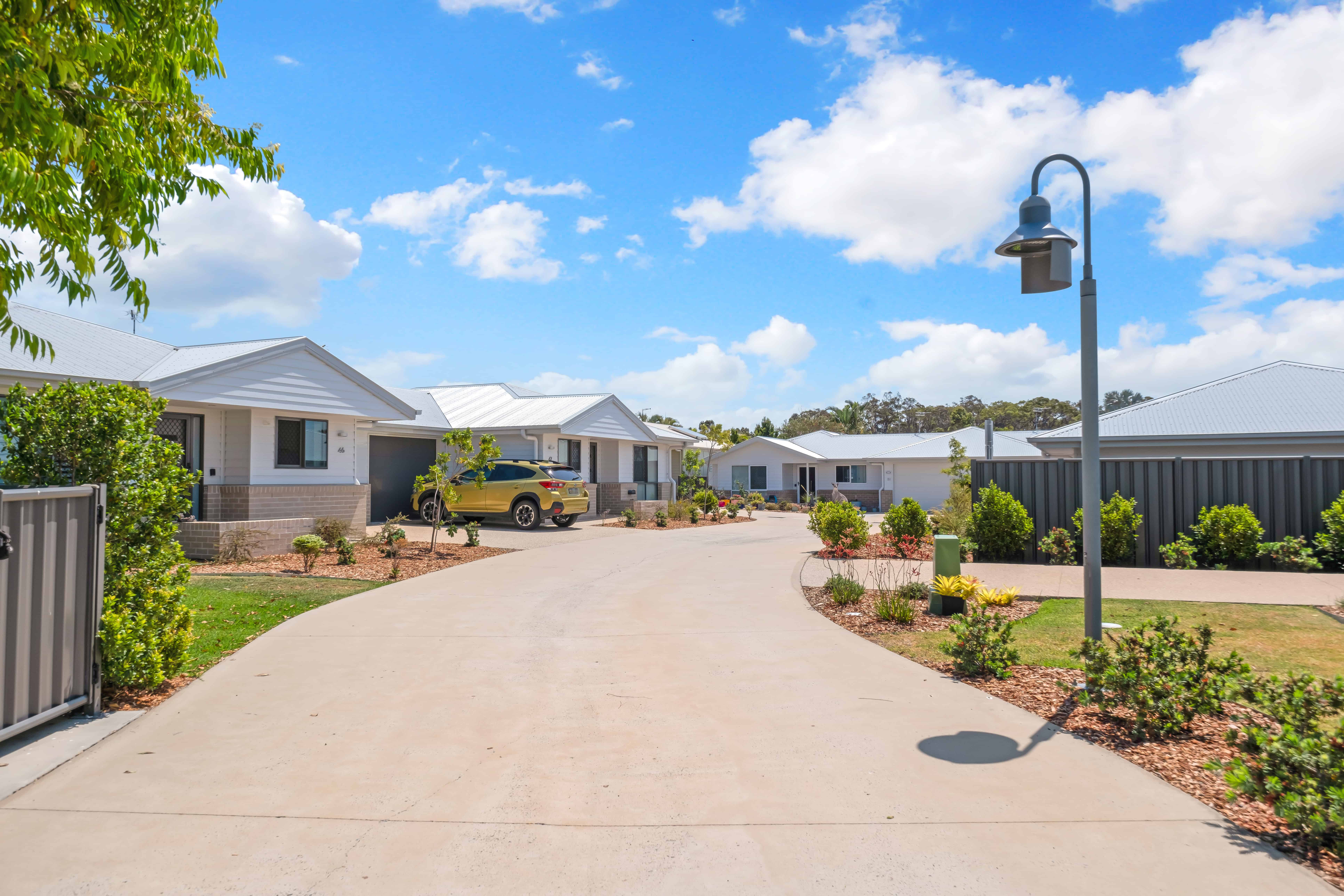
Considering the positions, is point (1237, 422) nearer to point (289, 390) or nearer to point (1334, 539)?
point (1334, 539)

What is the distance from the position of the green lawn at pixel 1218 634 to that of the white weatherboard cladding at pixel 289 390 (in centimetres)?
1224

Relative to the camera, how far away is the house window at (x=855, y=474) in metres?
42.6

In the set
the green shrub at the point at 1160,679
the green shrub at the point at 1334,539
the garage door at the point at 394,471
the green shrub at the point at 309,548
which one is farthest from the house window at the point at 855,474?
the green shrub at the point at 1160,679

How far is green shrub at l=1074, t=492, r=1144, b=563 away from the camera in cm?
1333

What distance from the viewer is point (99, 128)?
439 cm

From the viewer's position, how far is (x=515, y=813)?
3912 mm

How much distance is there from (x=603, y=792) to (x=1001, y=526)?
1144 centimetres

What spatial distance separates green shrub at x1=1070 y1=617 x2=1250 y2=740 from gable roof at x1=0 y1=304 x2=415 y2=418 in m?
11.9

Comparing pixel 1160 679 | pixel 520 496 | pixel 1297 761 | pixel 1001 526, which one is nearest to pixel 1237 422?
pixel 1001 526

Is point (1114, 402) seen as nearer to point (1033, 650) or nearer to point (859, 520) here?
point (859, 520)

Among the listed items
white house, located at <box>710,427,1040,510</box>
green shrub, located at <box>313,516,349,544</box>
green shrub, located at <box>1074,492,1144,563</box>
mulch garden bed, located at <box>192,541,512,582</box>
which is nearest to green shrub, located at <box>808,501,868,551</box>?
green shrub, located at <box>1074,492,1144,563</box>

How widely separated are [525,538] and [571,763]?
14.1 meters

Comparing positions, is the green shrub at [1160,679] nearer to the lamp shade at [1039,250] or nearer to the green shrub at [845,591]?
the lamp shade at [1039,250]

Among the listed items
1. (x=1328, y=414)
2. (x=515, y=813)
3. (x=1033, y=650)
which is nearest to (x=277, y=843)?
(x=515, y=813)
